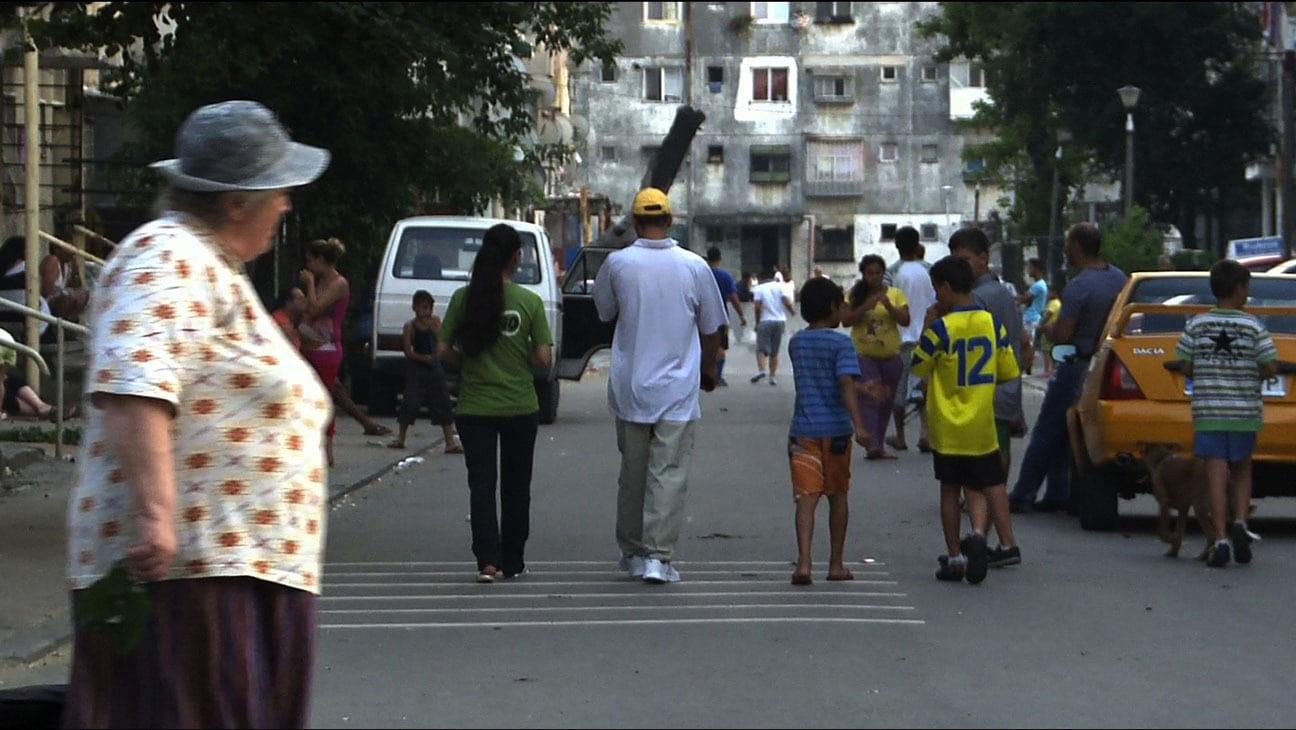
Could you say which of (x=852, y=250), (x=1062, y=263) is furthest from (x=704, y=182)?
(x=1062, y=263)

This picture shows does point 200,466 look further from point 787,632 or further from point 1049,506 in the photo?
point 1049,506

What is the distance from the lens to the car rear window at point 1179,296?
43.8ft

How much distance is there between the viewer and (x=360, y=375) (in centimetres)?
2483

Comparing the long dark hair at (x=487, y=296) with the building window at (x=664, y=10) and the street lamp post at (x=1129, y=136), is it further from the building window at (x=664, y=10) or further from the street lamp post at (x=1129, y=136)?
the building window at (x=664, y=10)

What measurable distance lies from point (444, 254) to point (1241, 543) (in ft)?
44.0

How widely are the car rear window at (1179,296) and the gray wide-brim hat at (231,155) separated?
9.25m

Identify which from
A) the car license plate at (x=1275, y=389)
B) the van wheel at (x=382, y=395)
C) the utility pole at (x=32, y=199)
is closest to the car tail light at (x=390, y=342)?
the van wheel at (x=382, y=395)

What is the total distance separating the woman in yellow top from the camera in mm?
18250

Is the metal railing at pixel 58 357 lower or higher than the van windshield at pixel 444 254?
lower

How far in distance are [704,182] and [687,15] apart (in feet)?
19.5

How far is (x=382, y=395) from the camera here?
24078 millimetres

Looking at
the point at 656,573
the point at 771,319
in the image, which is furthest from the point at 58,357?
the point at 771,319

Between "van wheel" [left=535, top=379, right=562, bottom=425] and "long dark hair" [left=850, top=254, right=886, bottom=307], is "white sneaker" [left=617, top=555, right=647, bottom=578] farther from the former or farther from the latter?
"van wheel" [left=535, top=379, right=562, bottom=425]

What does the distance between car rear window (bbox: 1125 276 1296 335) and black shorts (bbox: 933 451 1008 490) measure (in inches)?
102
